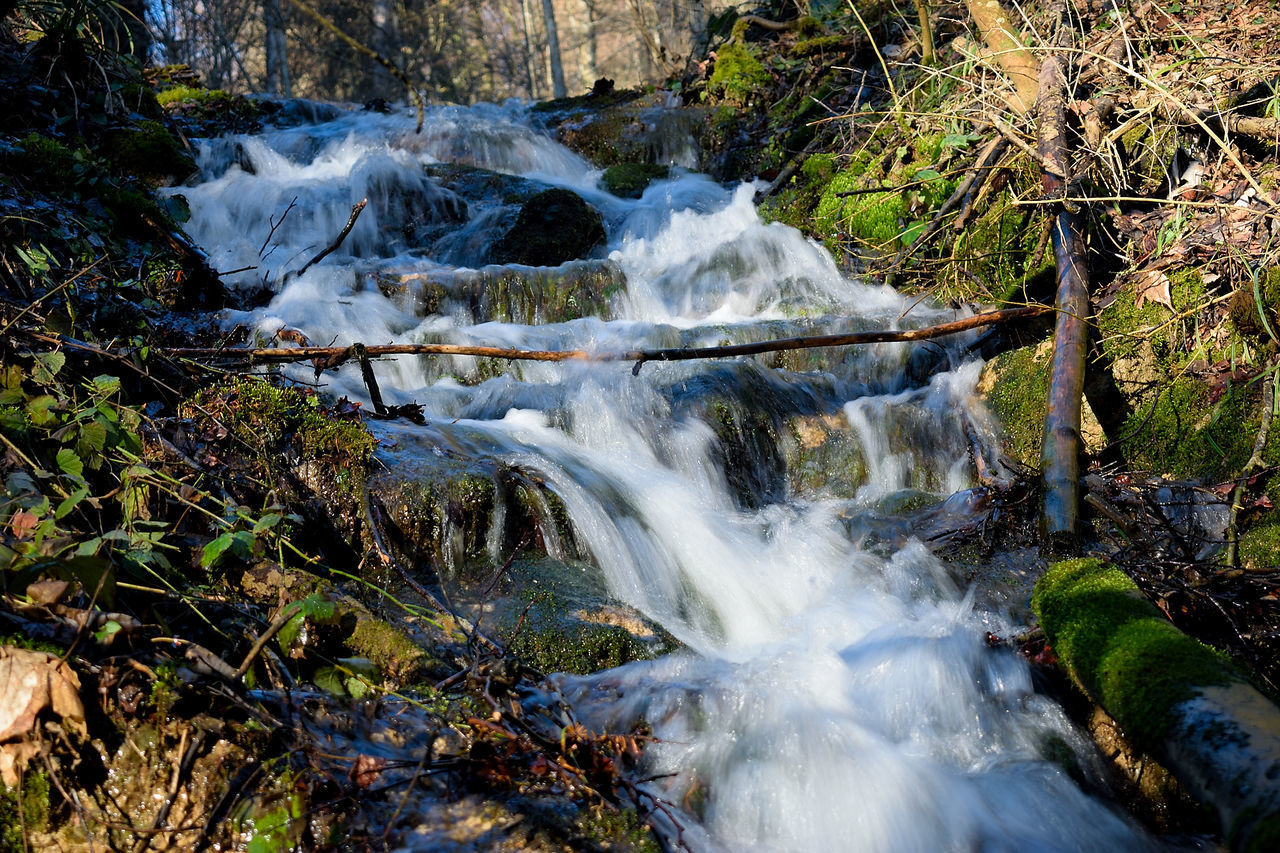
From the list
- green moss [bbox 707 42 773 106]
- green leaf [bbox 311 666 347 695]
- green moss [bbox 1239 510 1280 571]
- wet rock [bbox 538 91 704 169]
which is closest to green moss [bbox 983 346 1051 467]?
green moss [bbox 1239 510 1280 571]

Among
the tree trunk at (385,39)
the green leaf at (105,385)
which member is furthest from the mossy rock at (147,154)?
the tree trunk at (385,39)

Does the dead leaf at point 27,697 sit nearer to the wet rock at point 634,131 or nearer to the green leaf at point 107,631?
the green leaf at point 107,631

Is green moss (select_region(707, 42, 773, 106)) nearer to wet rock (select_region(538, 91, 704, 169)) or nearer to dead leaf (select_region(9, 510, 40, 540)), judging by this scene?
wet rock (select_region(538, 91, 704, 169))

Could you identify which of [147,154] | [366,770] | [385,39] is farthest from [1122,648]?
[385,39]

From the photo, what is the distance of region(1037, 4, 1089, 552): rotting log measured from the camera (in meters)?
3.67

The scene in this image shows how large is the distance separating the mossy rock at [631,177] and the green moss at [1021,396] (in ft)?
20.7

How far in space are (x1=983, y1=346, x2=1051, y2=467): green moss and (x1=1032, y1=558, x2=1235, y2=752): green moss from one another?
6.44 feet

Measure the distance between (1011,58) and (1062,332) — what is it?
7.75 ft

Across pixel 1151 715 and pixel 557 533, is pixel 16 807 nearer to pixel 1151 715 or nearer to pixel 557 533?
pixel 557 533

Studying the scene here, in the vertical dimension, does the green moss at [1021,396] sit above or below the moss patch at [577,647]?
above

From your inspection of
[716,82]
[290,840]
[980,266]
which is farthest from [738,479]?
[716,82]

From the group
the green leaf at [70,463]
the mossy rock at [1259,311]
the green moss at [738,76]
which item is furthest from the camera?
the green moss at [738,76]

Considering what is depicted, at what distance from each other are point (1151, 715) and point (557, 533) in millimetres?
2474

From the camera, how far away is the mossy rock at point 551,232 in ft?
27.3
